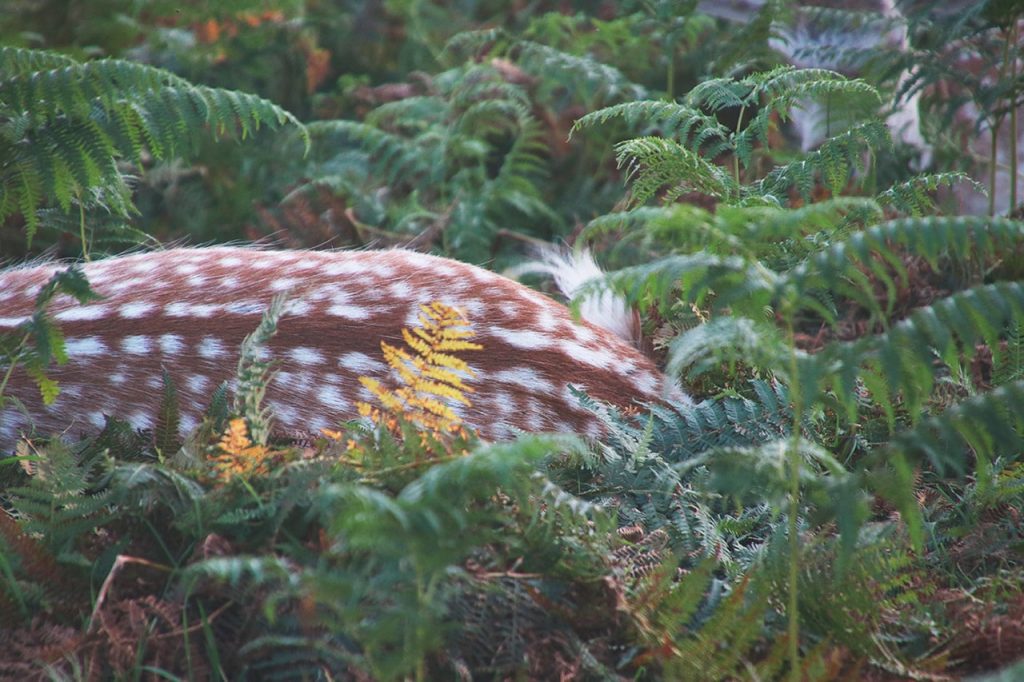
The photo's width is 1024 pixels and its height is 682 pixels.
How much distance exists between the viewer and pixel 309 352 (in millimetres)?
3193

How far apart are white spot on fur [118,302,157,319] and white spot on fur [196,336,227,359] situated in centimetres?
26

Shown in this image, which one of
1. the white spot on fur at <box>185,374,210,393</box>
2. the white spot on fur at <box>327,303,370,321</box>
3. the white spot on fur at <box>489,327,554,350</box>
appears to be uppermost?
the white spot on fur at <box>327,303,370,321</box>

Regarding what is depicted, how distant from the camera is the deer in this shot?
3143mm

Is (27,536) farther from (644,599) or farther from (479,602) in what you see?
(644,599)

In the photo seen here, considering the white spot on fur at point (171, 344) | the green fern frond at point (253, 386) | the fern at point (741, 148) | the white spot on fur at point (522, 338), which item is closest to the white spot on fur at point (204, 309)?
the white spot on fur at point (171, 344)

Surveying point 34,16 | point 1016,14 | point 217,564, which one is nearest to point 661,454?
point 217,564

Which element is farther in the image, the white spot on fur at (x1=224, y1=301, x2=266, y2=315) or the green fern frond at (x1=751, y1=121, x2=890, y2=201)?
the white spot on fur at (x1=224, y1=301, x2=266, y2=315)

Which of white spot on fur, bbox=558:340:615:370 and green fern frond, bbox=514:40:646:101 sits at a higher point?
green fern frond, bbox=514:40:646:101

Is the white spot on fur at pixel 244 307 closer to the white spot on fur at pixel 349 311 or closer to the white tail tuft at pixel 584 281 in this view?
the white spot on fur at pixel 349 311

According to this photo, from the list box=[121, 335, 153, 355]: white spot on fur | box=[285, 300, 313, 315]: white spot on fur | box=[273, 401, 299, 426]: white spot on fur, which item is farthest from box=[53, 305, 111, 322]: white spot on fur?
box=[273, 401, 299, 426]: white spot on fur

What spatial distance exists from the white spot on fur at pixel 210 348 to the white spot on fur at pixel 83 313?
391 mm

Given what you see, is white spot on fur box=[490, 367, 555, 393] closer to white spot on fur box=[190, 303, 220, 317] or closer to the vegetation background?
the vegetation background

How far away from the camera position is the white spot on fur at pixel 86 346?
127 inches

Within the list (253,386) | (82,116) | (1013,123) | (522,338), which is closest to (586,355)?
(522,338)
